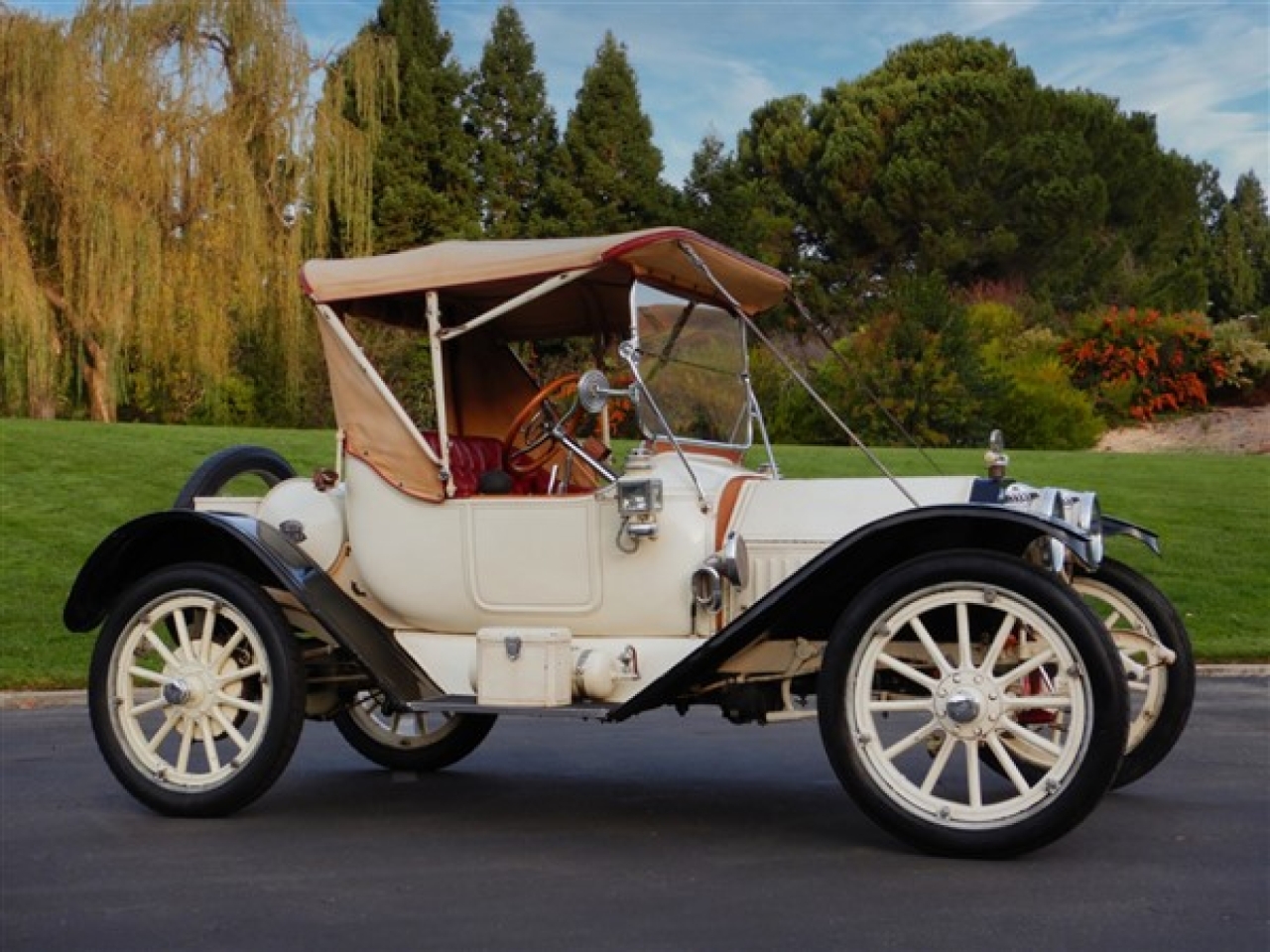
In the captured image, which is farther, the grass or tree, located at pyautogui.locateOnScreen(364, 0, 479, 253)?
tree, located at pyautogui.locateOnScreen(364, 0, 479, 253)

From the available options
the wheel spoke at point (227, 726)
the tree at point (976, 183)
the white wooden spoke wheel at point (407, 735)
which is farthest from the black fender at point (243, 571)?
the tree at point (976, 183)

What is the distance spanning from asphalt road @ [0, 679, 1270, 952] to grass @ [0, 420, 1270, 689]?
5172 mm

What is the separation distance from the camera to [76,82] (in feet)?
79.8

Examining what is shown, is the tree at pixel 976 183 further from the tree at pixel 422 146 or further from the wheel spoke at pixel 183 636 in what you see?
the wheel spoke at pixel 183 636

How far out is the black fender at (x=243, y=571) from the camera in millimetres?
6570

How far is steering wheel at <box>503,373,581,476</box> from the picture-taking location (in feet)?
22.8

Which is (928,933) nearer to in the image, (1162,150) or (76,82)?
(76,82)

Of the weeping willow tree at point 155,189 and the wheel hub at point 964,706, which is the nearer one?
the wheel hub at point 964,706

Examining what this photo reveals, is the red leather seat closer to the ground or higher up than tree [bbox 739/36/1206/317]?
closer to the ground

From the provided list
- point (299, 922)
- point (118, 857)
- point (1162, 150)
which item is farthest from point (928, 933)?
point (1162, 150)

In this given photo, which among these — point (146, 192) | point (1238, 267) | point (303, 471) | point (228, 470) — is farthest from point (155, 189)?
point (1238, 267)

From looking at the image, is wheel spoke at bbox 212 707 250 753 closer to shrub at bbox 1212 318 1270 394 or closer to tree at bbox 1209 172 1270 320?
shrub at bbox 1212 318 1270 394

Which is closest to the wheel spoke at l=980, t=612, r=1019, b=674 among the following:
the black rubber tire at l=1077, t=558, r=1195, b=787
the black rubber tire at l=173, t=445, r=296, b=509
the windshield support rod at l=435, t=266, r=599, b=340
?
the black rubber tire at l=1077, t=558, r=1195, b=787

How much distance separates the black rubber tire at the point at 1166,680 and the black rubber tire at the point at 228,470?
3.82 metres
